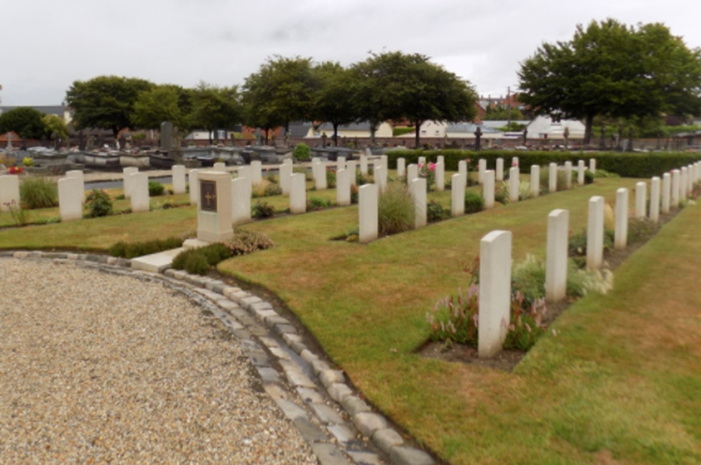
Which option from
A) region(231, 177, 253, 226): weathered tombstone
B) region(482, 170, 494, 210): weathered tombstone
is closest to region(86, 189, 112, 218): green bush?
region(231, 177, 253, 226): weathered tombstone

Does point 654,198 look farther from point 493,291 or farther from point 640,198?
point 493,291

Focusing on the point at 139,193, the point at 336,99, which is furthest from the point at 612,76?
the point at 139,193

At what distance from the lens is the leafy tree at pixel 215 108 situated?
56.7 metres

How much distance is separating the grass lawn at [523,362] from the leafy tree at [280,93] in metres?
39.7

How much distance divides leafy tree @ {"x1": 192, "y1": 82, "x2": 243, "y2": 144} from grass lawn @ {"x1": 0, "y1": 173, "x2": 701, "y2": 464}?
4801 cm

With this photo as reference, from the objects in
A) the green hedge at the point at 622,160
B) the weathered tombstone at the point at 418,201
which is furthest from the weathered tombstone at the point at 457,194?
the green hedge at the point at 622,160

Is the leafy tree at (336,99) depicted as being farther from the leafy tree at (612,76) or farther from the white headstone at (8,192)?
the white headstone at (8,192)

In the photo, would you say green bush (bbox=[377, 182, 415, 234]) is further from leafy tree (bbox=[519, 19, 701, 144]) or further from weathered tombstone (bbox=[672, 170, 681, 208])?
leafy tree (bbox=[519, 19, 701, 144])

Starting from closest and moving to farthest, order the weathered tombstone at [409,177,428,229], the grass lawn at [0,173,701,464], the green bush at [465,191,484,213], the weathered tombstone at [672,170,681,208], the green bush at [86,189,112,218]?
the grass lawn at [0,173,701,464], the weathered tombstone at [409,177,428,229], the green bush at [86,189,112,218], the green bush at [465,191,484,213], the weathered tombstone at [672,170,681,208]

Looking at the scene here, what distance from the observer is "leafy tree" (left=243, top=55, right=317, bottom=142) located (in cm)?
4909

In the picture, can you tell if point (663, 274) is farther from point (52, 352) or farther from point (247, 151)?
point (247, 151)

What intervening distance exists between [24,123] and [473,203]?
70847 mm

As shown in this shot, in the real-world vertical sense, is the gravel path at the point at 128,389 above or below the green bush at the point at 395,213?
below

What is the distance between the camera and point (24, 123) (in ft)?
232
